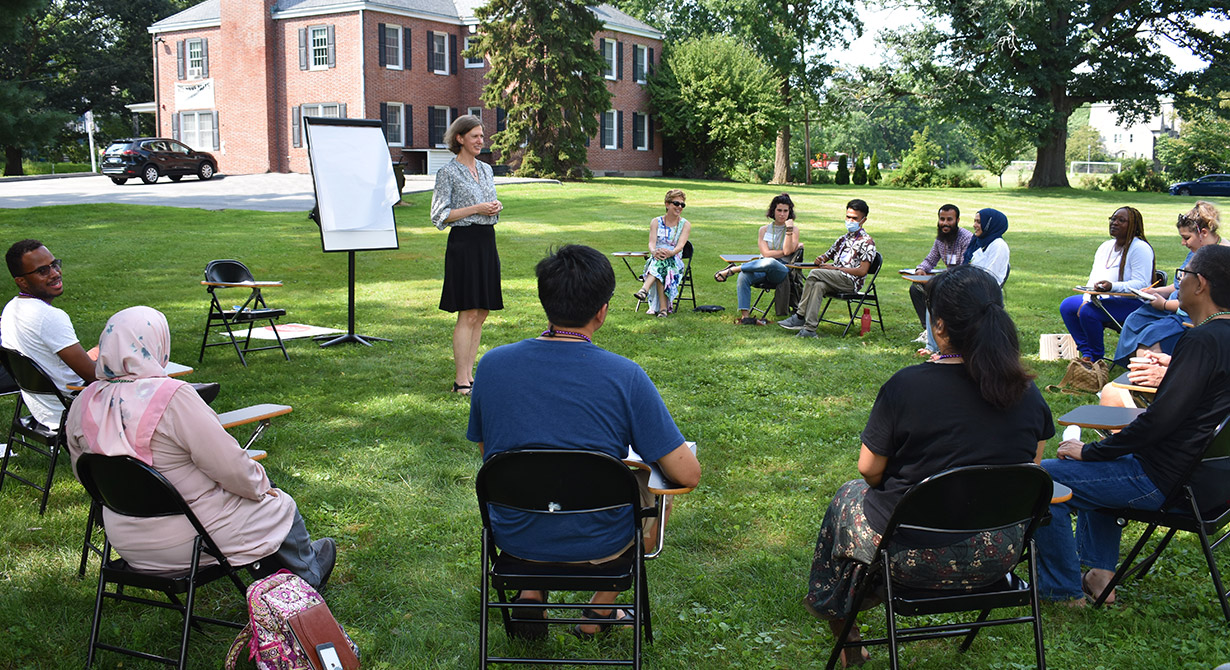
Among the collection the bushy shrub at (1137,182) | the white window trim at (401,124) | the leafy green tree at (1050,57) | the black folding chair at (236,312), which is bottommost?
the black folding chair at (236,312)

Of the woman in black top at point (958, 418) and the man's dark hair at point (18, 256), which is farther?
the man's dark hair at point (18, 256)

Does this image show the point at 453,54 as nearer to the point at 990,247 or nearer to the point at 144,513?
the point at 990,247

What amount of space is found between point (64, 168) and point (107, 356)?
131 ft

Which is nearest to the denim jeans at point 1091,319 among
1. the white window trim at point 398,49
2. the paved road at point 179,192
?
the paved road at point 179,192

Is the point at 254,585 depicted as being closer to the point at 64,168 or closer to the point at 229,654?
the point at 229,654

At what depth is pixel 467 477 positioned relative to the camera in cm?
493

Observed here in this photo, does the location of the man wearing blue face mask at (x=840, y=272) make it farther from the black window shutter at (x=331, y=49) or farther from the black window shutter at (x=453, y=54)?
the black window shutter at (x=453, y=54)

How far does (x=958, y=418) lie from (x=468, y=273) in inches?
174

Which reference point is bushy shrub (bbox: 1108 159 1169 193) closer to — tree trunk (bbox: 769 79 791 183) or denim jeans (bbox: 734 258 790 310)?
tree trunk (bbox: 769 79 791 183)

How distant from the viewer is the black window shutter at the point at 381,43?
32281 mm

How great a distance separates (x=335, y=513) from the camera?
174 inches

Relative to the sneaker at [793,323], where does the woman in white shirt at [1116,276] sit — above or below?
above

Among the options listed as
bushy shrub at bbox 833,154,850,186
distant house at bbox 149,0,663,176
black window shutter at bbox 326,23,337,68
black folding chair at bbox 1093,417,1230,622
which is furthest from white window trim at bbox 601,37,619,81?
black folding chair at bbox 1093,417,1230,622

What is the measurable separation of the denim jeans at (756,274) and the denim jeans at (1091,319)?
2853mm
